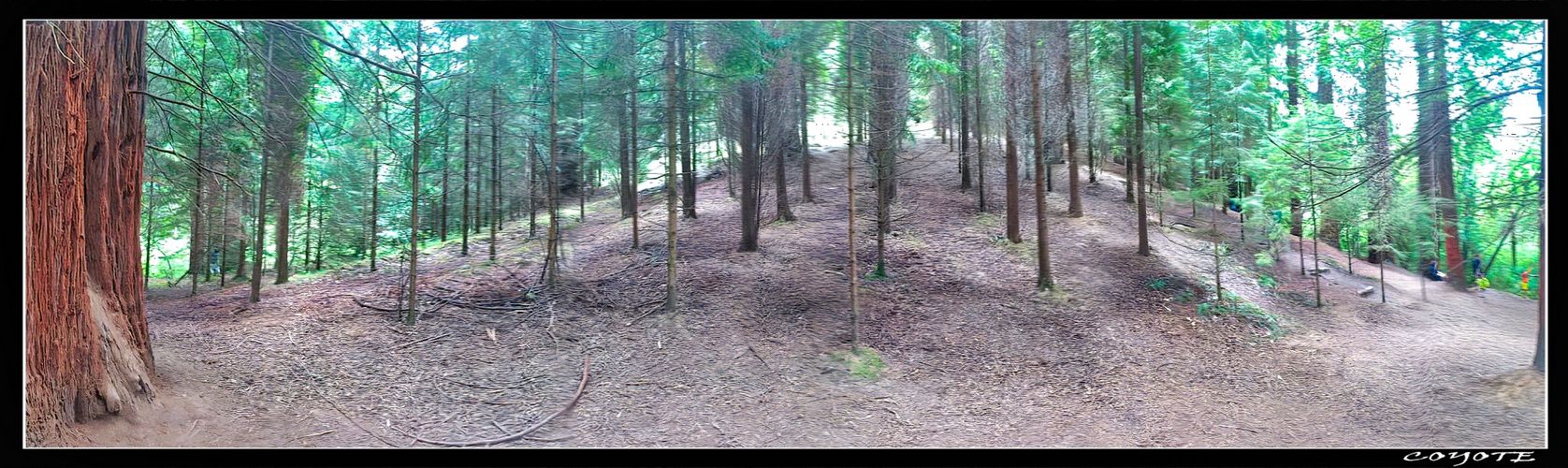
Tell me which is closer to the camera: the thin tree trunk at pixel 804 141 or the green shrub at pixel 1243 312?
the green shrub at pixel 1243 312

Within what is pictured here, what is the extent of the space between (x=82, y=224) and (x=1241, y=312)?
25.0 ft

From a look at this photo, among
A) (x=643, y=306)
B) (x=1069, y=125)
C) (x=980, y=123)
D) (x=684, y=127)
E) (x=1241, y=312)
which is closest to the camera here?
(x=1241, y=312)

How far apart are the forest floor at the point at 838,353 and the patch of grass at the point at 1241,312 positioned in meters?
0.09

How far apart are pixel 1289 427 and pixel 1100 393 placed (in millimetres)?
1031

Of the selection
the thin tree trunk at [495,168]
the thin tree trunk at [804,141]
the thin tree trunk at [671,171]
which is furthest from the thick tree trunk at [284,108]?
the thin tree trunk at [804,141]

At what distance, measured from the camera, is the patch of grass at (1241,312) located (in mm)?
4957

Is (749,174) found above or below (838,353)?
above

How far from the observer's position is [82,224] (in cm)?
321

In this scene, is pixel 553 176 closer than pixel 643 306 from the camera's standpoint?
No

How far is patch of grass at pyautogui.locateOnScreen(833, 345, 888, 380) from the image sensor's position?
4.55 m

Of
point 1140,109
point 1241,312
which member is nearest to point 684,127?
point 1140,109

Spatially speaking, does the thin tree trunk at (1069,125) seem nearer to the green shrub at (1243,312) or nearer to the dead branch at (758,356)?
the green shrub at (1243,312)

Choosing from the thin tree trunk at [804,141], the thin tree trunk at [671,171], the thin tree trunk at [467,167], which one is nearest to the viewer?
the thin tree trunk at [671,171]

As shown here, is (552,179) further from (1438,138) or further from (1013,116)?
(1438,138)
